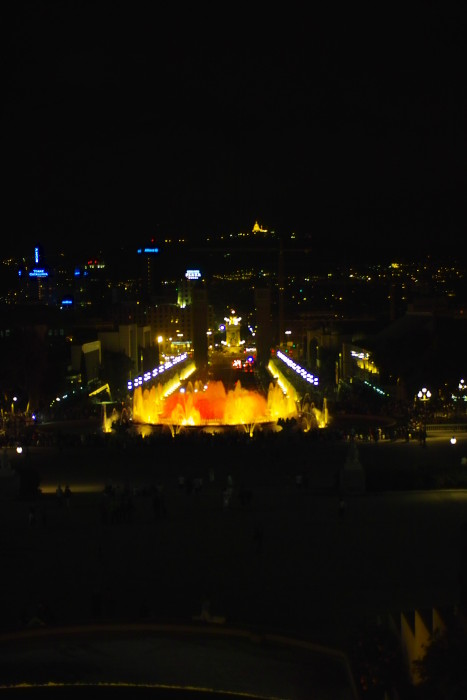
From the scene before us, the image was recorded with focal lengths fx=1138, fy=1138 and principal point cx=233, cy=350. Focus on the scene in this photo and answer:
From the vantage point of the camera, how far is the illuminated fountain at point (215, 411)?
117ft

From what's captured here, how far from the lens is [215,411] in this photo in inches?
1455

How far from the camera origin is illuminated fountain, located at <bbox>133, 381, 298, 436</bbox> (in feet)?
117

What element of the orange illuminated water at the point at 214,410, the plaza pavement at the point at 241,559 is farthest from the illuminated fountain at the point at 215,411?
the plaza pavement at the point at 241,559

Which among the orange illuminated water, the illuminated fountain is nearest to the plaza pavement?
the illuminated fountain

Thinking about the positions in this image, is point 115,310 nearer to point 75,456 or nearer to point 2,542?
point 75,456

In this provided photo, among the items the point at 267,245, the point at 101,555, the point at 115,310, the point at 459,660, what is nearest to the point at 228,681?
the point at 459,660

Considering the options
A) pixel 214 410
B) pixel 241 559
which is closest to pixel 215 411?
pixel 214 410

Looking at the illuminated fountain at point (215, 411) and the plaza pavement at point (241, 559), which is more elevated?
the illuminated fountain at point (215, 411)

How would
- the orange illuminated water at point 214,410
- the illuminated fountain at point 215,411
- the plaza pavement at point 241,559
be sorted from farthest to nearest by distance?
the orange illuminated water at point 214,410 < the illuminated fountain at point 215,411 < the plaza pavement at point 241,559

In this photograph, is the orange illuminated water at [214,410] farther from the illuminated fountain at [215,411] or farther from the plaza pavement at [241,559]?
the plaza pavement at [241,559]

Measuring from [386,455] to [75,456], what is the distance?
708cm

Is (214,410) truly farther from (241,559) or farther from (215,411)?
(241,559)

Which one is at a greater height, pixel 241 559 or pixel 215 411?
pixel 215 411

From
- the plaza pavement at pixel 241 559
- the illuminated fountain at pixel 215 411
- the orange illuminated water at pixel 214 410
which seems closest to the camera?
the plaza pavement at pixel 241 559
